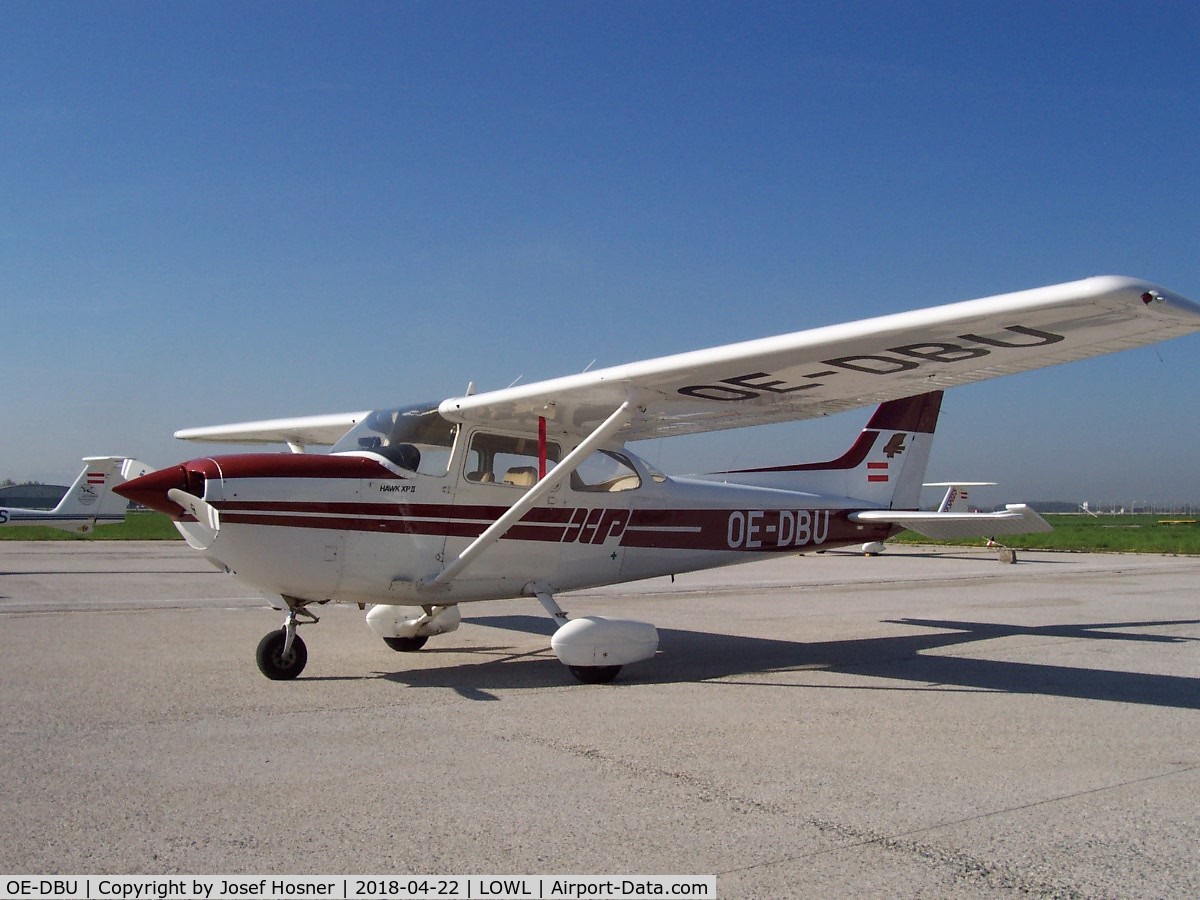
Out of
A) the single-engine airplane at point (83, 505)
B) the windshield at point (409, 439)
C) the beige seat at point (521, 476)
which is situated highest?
the windshield at point (409, 439)

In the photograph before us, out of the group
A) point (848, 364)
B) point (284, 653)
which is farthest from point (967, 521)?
A: point (284, 653)

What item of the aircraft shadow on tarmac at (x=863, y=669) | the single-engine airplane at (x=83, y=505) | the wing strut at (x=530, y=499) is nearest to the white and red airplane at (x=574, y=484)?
the wing strut at (x=530, y=499)

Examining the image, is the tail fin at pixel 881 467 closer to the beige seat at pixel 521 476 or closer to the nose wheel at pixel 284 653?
the beige seat at pixel 521 476

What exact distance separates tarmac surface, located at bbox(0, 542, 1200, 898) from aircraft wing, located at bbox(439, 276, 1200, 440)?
7.40 feet

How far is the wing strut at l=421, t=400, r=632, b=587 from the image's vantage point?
24.4 feet

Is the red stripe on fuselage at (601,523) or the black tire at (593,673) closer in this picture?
the red stripe on fuselage at (601,523)

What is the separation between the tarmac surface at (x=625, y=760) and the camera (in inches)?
133

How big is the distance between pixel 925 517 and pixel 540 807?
25.2 ft

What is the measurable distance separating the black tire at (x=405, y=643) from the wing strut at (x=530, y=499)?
4.24 ft

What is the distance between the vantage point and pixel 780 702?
21.6 feet

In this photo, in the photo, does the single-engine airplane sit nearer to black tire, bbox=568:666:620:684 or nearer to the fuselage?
the fuselage

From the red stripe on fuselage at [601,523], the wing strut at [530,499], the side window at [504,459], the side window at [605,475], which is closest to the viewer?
the red stripe on fuselage at [601,523]

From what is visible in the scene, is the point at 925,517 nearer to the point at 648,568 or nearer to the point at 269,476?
the point at 648,568

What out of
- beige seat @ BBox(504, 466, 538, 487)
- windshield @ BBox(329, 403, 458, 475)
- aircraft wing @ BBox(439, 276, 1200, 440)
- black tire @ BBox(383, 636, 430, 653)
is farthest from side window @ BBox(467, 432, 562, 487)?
black tire @ BBox(383, 636, 430, 653)
